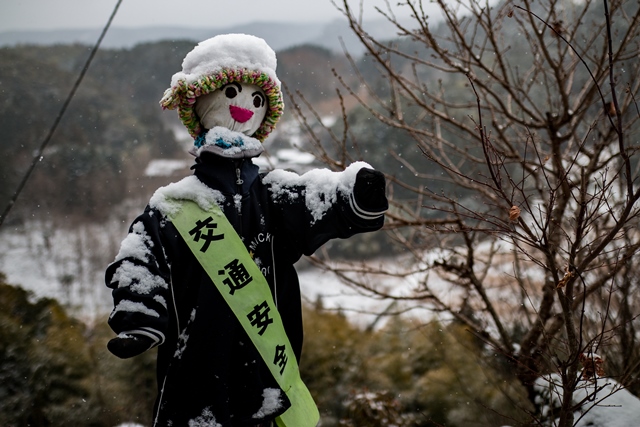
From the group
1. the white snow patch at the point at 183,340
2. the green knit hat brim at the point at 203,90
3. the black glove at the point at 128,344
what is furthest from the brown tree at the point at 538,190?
the black glove at the point at 128,344

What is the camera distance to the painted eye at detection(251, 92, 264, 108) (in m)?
1.71

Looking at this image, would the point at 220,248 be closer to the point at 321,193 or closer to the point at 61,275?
the point at 321,193

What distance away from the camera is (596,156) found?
255 cm

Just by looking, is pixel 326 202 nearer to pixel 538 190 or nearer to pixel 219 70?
pixel 219 70

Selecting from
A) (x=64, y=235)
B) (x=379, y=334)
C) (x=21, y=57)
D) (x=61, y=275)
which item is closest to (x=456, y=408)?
(x=379, y=334)

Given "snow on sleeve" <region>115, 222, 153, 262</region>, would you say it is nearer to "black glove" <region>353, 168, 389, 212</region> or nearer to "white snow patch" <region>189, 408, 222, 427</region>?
"white snow patch" <region>189, 408, 222, 427</region>

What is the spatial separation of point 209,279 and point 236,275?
0.09 meters

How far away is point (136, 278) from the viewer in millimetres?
1396

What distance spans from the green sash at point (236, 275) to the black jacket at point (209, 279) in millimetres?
35

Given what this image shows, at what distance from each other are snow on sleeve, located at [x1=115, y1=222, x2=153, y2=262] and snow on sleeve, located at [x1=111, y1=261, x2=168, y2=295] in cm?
3

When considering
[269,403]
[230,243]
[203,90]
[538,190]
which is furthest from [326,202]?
[538,190]

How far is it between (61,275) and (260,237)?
776 centimetres

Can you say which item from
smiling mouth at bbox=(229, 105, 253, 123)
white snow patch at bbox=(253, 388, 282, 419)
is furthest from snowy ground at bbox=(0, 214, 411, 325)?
smiling mouth at bbox=(229, 105, 253, 123)

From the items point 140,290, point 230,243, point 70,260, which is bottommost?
point 70,260
